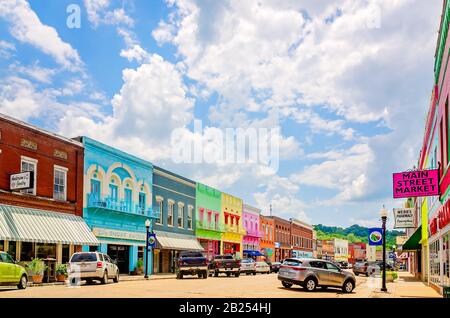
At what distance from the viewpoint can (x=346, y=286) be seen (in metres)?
25.0

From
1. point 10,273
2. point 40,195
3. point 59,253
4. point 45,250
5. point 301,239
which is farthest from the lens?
point 301,239

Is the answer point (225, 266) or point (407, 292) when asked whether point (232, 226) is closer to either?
point (225, 266)

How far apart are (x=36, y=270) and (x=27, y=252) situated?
271 centimetres

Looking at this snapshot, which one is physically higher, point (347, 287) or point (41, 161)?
point (41, 161)

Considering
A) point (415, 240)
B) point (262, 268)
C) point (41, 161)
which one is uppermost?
point (41, 161)

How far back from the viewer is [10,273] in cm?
2214

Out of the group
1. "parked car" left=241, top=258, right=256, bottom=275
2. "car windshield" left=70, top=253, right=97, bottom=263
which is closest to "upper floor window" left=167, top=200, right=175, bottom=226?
"parked car" left=241, top=258, right=256, bottom=275

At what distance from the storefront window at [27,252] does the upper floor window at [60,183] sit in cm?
363

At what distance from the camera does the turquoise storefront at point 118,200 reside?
36.5m

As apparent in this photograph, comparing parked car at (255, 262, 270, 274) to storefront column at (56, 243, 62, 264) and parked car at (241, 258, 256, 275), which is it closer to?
parked car at (241, 258, 256, 275)

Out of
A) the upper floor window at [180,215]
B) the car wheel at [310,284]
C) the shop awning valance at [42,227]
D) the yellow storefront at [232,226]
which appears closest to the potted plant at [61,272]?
the shop awning valance at [42,227]

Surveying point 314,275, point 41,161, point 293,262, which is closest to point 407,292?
point 314,275

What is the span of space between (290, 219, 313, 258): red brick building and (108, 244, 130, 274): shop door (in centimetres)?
5274
